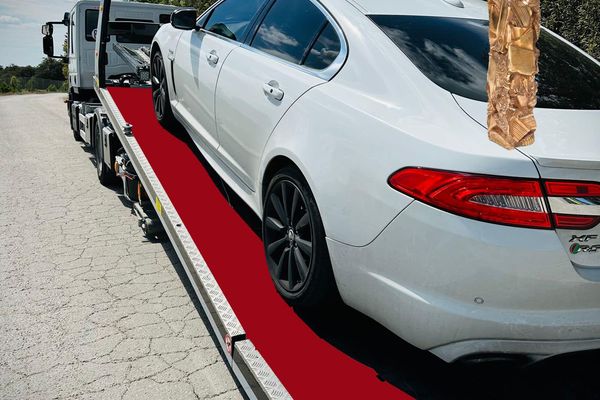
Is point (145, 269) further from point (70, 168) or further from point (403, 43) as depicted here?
point (70, 168)

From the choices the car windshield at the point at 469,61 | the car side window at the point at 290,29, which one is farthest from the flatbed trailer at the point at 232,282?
the car windshield at the point at 469,61

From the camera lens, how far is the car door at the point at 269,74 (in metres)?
2.75

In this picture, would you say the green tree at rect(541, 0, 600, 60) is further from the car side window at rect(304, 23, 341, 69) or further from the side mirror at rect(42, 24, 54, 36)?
the side mirror at rect(42, 24, 54, 36)

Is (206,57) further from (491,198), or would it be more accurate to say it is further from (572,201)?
(572,201)

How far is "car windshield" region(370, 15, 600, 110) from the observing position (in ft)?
7.36

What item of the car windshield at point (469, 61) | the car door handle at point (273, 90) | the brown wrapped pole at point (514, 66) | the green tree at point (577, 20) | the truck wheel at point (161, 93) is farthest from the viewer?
the green tree at point (577, 20)

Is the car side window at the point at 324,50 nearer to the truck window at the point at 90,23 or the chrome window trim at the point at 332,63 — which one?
the chrome window trim at the point at 332,63

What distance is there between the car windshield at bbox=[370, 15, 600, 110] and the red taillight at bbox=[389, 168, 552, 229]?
45 cm

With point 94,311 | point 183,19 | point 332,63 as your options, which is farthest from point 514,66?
point 94,311

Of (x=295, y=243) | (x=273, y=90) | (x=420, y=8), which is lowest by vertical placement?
(x=295, y=243)

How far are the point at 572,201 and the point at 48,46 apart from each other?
435 inches

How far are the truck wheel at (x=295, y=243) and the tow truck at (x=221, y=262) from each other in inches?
5.5

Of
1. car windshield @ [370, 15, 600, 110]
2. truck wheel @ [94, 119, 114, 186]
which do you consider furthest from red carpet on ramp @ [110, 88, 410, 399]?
truck wheel @ [94, 119, 114, 186]

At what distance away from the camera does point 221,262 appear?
3195 millimetres
